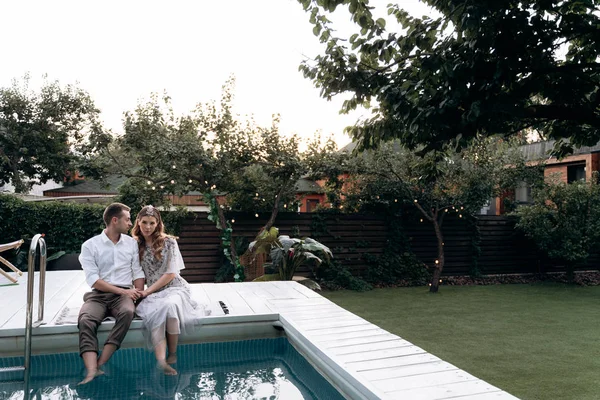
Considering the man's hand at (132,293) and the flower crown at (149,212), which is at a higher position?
the flower crown at (149,212)

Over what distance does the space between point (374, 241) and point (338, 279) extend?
1446 millimetres

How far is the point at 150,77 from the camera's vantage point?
9898mm

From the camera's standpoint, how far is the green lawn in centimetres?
461

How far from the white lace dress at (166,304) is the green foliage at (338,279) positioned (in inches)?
235

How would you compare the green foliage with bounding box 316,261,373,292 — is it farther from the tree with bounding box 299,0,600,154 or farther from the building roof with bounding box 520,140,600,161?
the building roof with bounding box 520,140,600,161

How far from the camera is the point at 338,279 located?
1054 centimetres

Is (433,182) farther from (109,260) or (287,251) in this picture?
(109,260)

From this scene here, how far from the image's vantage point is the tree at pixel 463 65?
353 centimetres

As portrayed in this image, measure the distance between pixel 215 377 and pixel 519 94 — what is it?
3419 millimetres

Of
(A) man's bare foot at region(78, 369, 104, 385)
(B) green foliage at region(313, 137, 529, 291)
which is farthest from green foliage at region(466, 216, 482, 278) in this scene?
(A) man's bare foot at region(78, 369, 104, 385)

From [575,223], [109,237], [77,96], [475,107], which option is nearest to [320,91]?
[475,107]

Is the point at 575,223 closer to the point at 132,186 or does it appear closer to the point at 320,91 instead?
the point at 320,91

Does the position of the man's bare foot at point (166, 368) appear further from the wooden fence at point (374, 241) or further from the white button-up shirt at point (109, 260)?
the wooden fence at point (374, 241)

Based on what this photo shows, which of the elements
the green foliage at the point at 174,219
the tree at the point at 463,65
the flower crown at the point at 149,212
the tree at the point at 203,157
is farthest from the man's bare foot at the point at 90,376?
the green foliage at the point at 174,219
